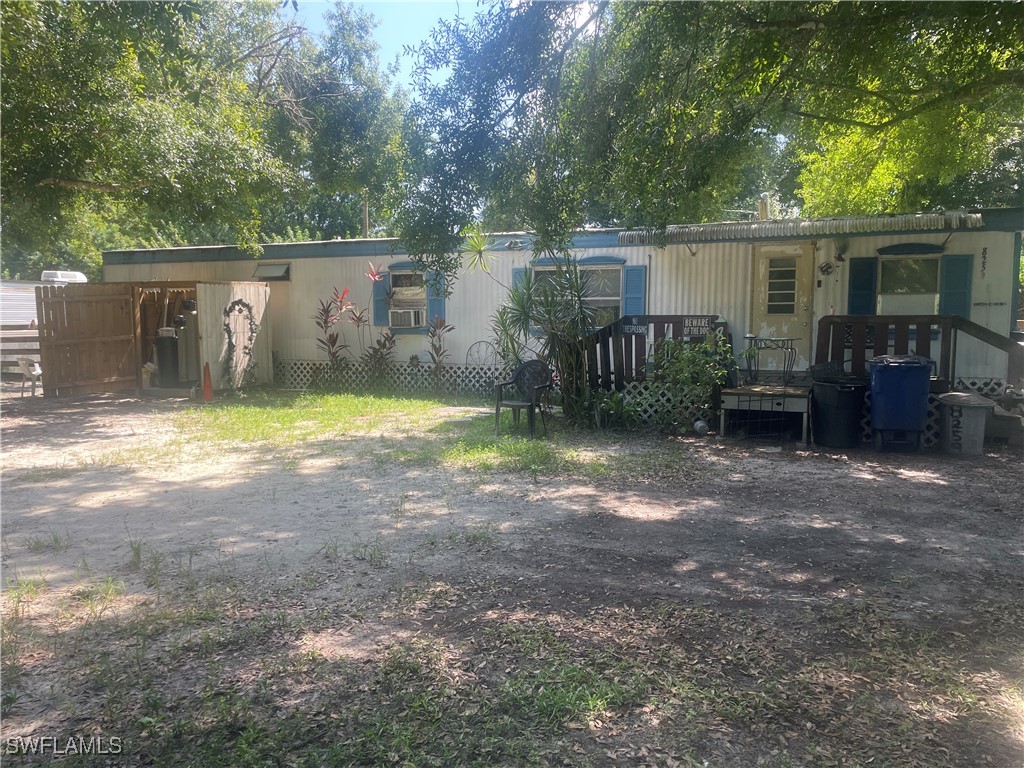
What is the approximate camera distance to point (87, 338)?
12523 millimetres

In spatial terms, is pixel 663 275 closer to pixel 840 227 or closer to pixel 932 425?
pixel 840 227

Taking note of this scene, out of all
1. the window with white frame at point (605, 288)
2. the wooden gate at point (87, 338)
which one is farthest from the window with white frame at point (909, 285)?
the wooden gate at point (87, 338)

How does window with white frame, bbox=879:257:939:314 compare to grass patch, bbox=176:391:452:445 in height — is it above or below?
above

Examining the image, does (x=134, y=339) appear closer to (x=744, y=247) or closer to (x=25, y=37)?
(x=25, y=37)

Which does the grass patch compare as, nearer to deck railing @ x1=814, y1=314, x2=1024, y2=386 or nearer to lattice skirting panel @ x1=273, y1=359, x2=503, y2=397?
lattice skirting panel @ x1=273, y1=359, x2=503, y2=397

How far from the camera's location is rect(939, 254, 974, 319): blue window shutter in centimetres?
1006

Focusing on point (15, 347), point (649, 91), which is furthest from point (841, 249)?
point (15, 347)

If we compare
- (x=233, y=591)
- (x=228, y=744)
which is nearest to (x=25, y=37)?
(x=233, y=591)

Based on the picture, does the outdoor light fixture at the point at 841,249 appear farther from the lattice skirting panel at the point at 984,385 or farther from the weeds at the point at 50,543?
the weeds at the point at 50,543

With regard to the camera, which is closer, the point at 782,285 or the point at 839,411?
the point at 839,411

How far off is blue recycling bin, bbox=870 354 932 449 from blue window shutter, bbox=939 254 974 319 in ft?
9.36

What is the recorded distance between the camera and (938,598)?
3.91 metres

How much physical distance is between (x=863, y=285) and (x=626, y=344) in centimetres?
395

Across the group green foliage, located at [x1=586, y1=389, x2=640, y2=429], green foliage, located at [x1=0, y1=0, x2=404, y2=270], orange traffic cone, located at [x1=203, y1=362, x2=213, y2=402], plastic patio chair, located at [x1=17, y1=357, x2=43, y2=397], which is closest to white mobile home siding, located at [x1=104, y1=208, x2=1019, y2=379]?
green foliage, located at [x1=0, y1=0, x2=404, y2=270]
